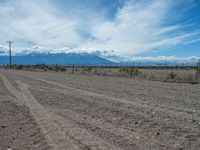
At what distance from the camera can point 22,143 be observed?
6730 millimetres

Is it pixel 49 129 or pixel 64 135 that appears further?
pixel 49 129

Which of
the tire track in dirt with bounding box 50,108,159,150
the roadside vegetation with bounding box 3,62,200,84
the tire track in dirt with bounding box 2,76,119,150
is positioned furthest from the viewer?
the roadside vegetation with bounding box 3,62,200,84

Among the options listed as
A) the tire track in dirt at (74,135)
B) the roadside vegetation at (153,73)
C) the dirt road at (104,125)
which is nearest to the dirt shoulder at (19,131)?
the dirt road at (104,125)

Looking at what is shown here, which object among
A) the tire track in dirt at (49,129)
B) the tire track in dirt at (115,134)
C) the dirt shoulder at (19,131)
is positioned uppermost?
the tire track in dirt at (115,134)

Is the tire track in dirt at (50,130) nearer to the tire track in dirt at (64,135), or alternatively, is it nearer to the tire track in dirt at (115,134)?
the tire track in dirt at (64,135)

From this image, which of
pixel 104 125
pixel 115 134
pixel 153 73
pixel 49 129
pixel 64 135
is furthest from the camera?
pixel 153 73

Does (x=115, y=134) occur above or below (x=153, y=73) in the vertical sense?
below

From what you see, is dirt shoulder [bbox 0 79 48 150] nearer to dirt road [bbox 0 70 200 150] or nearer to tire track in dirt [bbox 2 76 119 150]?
dirt road [bbox 0 70 200 150]

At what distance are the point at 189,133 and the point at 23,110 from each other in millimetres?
6458

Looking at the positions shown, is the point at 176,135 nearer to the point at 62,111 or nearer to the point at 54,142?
the point at 54,142

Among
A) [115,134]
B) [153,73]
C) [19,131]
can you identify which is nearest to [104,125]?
[115,134]

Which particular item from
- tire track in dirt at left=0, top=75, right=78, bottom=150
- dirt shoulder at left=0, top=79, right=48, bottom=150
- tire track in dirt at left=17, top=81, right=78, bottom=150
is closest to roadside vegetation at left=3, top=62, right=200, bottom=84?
tire track in dirt at left=0, top=75, right=78, bottom=150

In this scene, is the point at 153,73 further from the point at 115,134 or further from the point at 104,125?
the point at 115,134

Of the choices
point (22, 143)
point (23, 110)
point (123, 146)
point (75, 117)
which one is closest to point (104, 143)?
point (123, 146)
